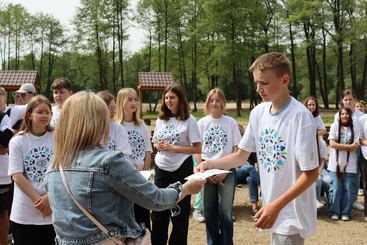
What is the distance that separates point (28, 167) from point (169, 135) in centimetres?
169

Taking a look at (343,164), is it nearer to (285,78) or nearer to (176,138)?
(176,138)

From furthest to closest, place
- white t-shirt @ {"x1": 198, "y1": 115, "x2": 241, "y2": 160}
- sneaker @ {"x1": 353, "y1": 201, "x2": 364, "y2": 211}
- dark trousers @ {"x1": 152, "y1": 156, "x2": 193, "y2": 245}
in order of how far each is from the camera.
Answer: sneaker @ {"x1": 353, "y1": 201, "x2": 364, "y2": 211}, white t-shirt @ {"x1": 198, "y1": 115, "x2": 241, "y2": 160}, dark trousers @ {"x1": 152, "y1": 156, "x2": 193, "y2": 245}

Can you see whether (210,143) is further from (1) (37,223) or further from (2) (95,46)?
(2) (95,46)

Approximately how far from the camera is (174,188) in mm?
2467

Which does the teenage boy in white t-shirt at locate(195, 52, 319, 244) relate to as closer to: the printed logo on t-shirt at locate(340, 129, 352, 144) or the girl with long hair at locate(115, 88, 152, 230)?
the girl with long hair at locate(115, 88, 152, 230)

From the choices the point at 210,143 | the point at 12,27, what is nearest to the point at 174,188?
the point at 210,143

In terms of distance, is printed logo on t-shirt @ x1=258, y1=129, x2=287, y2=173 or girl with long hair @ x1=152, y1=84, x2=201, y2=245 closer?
printed logo on t-shirt @ x1=258, y1=129, x2=287, y2=173

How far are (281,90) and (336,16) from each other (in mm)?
35976

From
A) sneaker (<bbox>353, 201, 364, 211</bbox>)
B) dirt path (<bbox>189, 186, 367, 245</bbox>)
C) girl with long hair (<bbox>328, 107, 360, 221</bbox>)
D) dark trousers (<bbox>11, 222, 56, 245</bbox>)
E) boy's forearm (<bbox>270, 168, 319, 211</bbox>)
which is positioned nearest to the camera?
boy's forearm (<bbox>270, 168, 319, 211</bbox>)

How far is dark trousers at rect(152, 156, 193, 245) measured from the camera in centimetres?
468

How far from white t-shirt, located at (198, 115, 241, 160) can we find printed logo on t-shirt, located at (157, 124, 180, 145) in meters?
0.80

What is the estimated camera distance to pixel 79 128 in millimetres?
2113

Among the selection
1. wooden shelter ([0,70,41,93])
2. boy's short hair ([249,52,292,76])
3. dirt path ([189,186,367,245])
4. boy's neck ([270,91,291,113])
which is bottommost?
dirt path ([189,186,367,245])

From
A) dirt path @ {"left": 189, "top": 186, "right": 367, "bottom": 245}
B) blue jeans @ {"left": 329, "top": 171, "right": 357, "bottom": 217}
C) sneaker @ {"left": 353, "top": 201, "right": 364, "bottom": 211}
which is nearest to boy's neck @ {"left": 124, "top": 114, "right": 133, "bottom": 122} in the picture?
dirt path @ {"left": 189, "top": 186, "right": 367, "bottom": 245}
